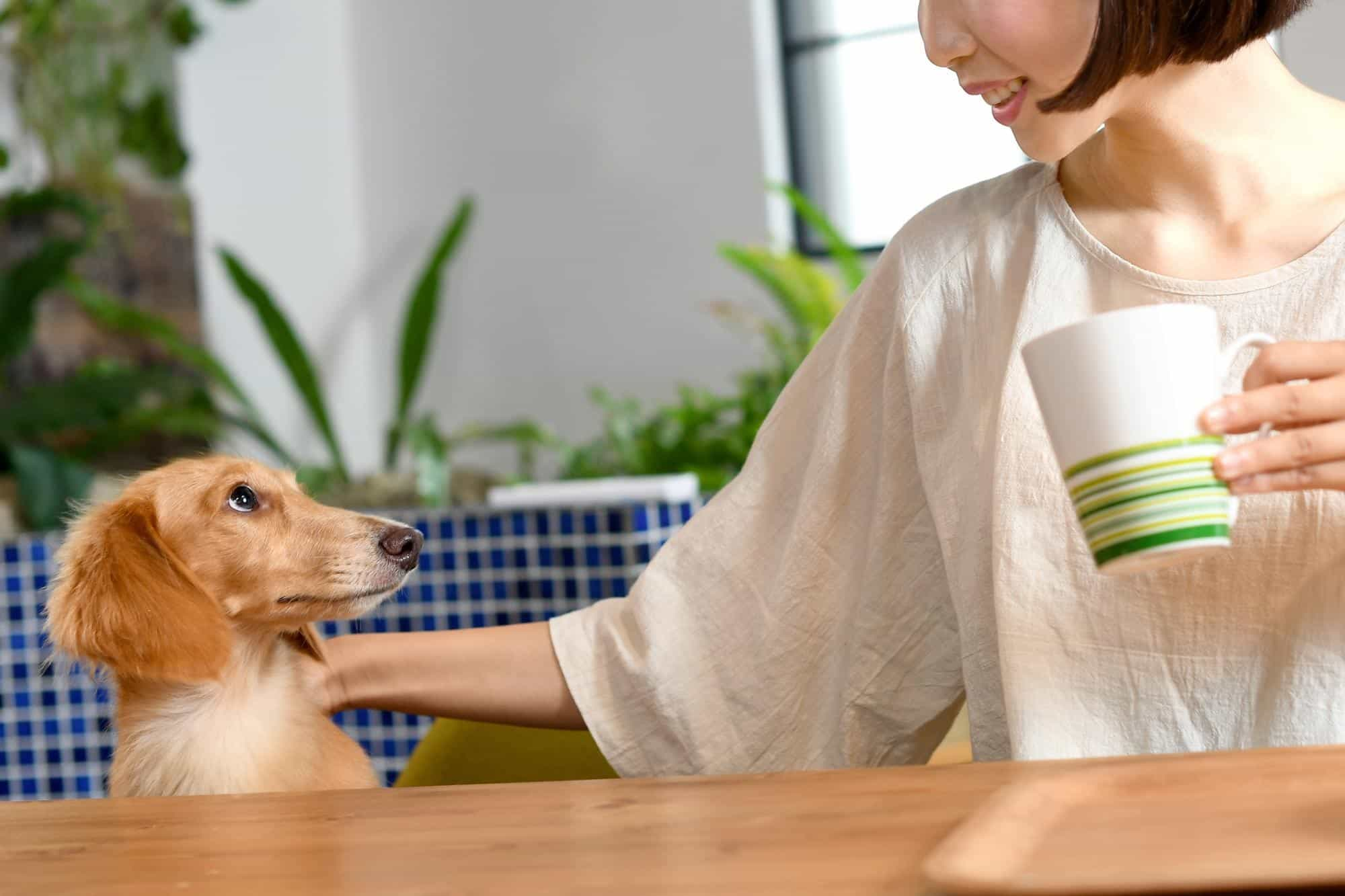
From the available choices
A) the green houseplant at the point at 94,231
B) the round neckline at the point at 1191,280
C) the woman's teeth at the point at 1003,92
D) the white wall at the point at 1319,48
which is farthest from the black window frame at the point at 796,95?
the woman's teeth at the point at 1003,92

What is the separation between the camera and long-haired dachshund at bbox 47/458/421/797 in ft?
3.30

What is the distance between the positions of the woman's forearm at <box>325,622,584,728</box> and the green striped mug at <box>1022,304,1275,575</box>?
48 cm

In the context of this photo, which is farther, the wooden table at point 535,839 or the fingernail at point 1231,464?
the fingernail at point 1231,464

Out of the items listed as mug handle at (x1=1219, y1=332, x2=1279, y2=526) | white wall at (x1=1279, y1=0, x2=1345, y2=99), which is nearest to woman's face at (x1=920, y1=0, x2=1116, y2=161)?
mug handle at (x1=1219, y1=332, x2=1279, y2=526)

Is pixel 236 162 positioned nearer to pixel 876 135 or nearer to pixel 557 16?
pixel 557 16

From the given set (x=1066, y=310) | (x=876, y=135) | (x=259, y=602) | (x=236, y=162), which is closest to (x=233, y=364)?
(x=236, y=162)

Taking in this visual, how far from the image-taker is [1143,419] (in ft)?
1.95

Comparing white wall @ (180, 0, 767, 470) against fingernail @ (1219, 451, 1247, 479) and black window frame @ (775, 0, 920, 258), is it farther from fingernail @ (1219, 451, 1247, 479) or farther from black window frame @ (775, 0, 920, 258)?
fingernail @ (1219, 451, 1247, 479)

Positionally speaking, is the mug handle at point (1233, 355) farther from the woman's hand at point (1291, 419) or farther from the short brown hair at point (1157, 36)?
the short brown hair at point (1157, 36)

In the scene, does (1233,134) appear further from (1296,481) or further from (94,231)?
(94,231)

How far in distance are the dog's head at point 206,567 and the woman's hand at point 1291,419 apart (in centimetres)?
71

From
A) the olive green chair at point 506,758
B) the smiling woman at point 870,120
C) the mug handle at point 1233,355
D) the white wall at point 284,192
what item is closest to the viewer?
the mug handle at point 1233,355

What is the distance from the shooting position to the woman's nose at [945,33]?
804 millimetres

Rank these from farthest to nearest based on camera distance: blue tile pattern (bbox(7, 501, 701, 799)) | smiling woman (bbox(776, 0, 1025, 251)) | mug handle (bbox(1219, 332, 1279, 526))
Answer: smiling woman (bbox(776, 0, 1025, 251)) < blue tile pattern (bbox(7, 501, 701, 799)) < mug handle (bbox(1219, 332, 1279, 526))
